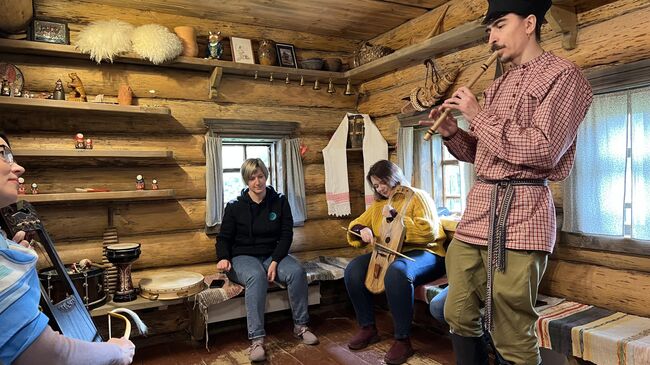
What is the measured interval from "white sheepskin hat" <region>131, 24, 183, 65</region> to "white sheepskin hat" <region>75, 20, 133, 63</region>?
77 mm

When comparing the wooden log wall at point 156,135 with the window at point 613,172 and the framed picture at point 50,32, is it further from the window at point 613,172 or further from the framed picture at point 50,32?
the window at point 613,172

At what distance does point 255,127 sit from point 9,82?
5.58 ft

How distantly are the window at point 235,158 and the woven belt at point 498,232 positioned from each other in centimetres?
256

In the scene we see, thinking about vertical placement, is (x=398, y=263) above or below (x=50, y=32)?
below

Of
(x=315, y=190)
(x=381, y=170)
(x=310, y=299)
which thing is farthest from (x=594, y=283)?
(x=315, y=190)

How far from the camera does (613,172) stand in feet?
7.55

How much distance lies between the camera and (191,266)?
139 inches

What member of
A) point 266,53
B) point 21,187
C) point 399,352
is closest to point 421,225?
point 399,352

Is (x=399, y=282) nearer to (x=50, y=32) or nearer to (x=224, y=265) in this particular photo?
(x=224, y=265)

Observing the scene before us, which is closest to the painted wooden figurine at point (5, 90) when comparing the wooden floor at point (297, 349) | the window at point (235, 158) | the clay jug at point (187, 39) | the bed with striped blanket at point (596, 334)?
the clay jug at point (187, 39)

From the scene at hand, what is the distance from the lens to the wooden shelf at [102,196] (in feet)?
9.23

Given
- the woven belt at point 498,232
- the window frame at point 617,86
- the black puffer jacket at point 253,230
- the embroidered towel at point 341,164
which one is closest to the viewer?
the woven belt at point 498,232

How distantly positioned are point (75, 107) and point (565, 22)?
2.99 metres

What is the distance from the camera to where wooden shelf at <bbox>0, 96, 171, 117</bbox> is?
2.75 metres
